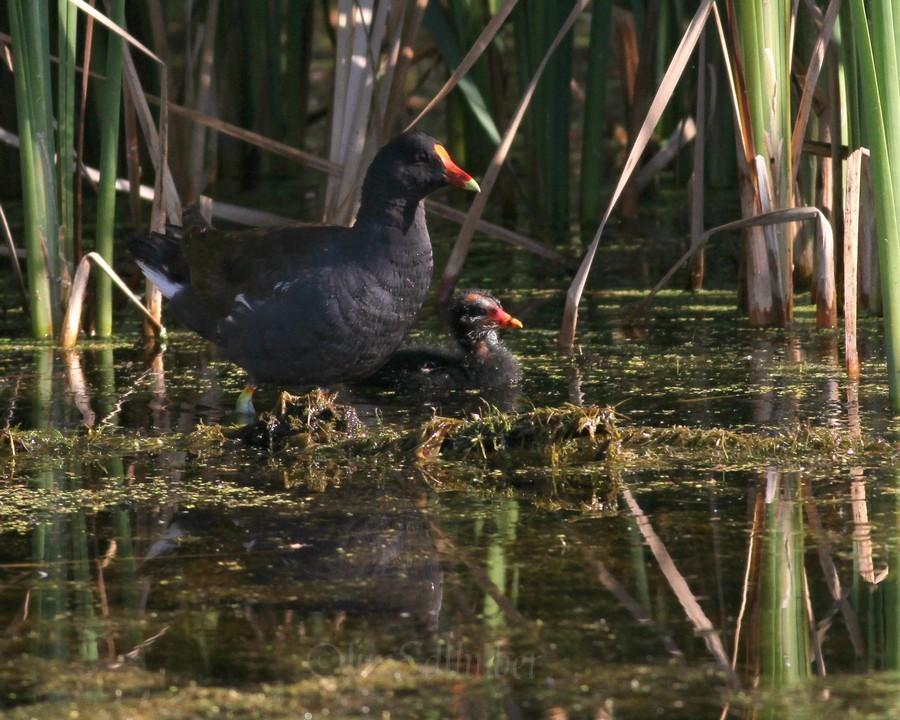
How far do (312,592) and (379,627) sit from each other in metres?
0.23

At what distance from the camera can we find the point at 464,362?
186 inches

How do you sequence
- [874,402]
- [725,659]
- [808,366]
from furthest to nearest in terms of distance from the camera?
[808,366] → [874,402] → [725,659]

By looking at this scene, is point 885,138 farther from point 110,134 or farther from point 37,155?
point 37,155

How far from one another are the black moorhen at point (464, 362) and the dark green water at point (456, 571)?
0.28 meters

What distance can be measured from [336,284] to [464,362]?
0.95 metres

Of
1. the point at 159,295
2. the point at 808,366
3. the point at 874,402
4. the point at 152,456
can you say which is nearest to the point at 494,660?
the point at 152,456

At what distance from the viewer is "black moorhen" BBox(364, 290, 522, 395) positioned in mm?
4637

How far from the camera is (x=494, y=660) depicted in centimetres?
226

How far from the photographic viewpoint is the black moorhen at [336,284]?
12.8ft

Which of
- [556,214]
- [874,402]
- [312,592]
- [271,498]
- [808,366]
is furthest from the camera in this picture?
[556,214]

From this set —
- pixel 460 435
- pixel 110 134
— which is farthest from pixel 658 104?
pixel 110 134

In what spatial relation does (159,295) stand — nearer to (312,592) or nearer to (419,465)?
(419,465)

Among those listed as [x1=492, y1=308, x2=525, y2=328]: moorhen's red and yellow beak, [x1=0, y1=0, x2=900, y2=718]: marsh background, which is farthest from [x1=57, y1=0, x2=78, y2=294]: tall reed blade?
[x1=492, y1=308, x2=525, y2=328]: moorhen's red and yellow beak

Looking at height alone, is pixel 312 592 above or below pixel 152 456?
below
